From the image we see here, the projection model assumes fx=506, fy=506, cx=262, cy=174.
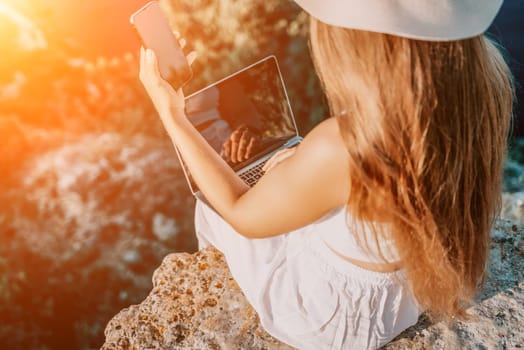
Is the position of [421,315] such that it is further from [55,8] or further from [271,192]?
[55,8]

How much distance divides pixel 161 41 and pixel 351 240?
703 mm

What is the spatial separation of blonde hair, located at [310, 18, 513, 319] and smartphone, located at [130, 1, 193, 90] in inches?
19.9

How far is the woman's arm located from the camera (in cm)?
91

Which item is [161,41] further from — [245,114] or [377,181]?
[377,181]

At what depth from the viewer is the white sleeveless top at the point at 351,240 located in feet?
3.41

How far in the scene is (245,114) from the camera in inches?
73.4

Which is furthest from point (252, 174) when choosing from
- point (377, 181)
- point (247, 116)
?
point (377, 181)

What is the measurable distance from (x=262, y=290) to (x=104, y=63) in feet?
6.64

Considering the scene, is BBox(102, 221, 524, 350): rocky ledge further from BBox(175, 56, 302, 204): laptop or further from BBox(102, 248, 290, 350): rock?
BBox(175, 56, 302, 204): laptop

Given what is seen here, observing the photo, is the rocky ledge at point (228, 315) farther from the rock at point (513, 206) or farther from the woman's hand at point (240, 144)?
the rock at point (513, 206)

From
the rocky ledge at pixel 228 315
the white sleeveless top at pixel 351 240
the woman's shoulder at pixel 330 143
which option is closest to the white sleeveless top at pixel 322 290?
the white sleeveless top at pixel 351 240

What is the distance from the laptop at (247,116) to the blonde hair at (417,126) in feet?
2.62

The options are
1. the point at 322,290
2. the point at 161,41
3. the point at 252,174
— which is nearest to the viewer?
the point at 322,290

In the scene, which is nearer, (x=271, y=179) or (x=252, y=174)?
(x=271, y=179)
